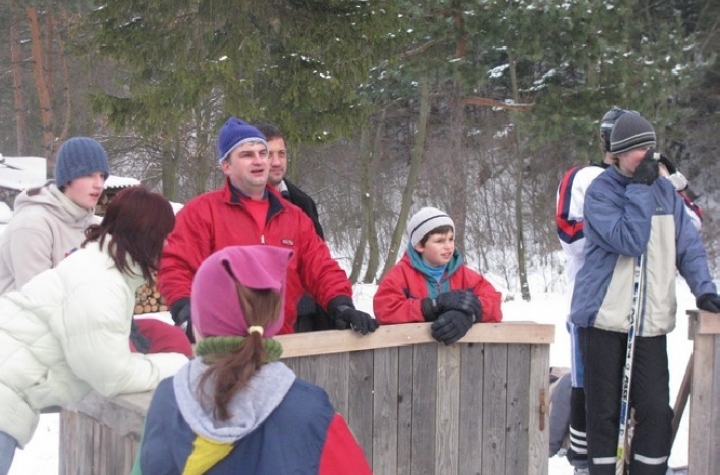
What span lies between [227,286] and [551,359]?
311 inches

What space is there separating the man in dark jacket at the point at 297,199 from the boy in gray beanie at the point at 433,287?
366 mm

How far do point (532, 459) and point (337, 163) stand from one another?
60.9 feet

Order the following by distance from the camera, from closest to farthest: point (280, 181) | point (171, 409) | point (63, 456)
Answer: point (171, 409)
point (63, 456)
point (280, 181)

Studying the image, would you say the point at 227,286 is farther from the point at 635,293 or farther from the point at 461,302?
the point at 635,293

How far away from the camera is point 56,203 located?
12.2 ft

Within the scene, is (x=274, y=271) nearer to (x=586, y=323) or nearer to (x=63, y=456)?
(x=63, y=456)

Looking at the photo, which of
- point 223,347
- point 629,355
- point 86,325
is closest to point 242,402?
point 223,347

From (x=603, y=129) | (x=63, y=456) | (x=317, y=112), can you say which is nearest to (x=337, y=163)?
(x=317, y=112)

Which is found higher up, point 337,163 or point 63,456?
point 337,163

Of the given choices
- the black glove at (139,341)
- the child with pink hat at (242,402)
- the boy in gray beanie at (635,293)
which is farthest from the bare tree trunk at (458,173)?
the child with pink hat at (242,402)

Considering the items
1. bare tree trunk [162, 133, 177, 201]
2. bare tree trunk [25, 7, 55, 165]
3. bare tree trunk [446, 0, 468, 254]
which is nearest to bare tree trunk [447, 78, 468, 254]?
bare tree trunk [446, 0, 468, 254]

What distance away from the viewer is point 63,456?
3229 mm

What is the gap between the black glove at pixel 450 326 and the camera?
3795 mm

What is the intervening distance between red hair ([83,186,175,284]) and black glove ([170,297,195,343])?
841 millimetres
